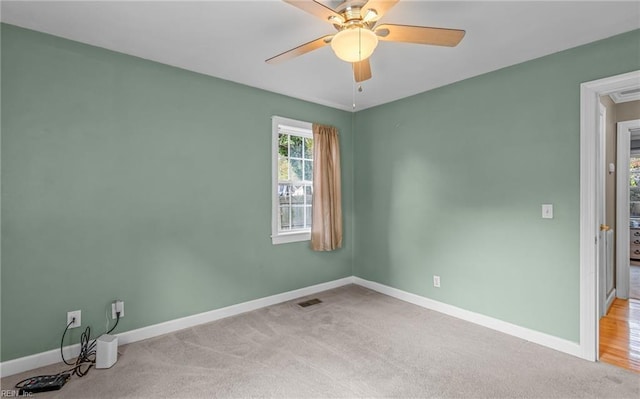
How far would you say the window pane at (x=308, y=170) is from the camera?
4.04 metres

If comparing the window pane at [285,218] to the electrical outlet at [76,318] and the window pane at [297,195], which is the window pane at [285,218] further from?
the electrical outlet at [76,318]

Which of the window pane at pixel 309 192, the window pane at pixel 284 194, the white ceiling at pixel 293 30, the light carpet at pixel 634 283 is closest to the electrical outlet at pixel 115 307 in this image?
the window pane at pixel 284 194

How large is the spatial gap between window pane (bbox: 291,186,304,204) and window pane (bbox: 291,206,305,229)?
8 centimetres

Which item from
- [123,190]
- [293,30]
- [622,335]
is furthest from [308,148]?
[622,335]

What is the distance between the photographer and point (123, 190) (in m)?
2.67

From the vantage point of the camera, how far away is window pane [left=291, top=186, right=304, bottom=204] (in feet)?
12.9

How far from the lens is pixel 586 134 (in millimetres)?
2445

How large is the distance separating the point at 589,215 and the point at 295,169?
2920 mm

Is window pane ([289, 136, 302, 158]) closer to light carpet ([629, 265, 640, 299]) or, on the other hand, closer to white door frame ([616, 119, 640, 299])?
white door frame ([616, 119, 640, 299])

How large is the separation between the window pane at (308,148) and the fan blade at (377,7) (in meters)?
2.30

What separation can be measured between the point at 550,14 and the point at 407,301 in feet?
9.95

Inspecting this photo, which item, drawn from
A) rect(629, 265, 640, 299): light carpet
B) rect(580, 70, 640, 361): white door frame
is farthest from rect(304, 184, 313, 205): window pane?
rect(629, 265, 640, 299): light carpet

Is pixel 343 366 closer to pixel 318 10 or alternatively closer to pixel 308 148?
pixel 318 10

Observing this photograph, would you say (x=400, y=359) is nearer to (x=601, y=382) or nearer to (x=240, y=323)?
(x=601, y=382)
